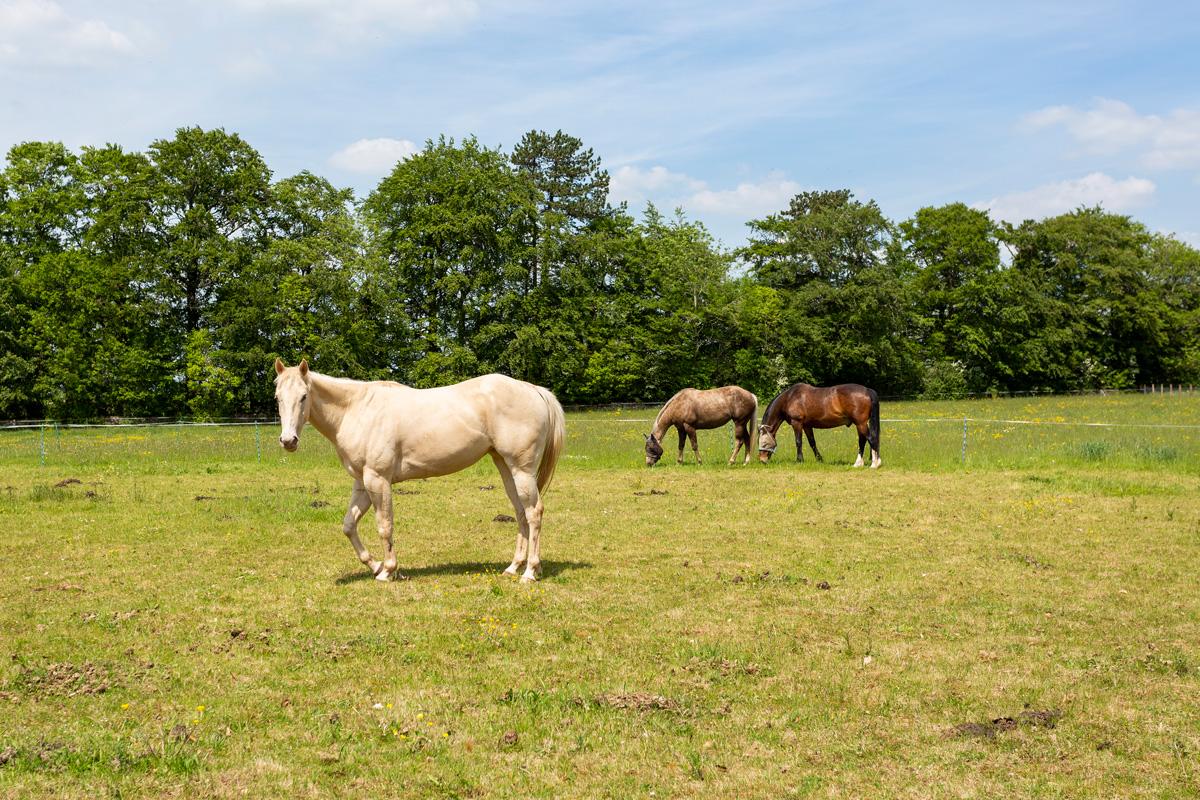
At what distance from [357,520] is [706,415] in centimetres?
1414

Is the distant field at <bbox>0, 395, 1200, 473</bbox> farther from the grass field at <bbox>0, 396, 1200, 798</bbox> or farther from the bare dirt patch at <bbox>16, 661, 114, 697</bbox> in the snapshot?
the bare dirt patch at <bbox>16, 661, 114, 697</bbox>

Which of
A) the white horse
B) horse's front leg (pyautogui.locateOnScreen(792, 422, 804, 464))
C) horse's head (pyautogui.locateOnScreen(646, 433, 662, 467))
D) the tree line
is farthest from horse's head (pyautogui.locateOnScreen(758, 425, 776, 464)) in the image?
the tree line

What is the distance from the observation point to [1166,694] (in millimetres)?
5922

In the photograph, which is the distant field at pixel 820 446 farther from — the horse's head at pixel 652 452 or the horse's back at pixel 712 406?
the horse's back at pixel 712 406

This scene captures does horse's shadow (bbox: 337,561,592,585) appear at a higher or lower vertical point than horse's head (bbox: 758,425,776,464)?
lower

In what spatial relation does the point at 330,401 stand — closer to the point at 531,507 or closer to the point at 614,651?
the point at 531,507

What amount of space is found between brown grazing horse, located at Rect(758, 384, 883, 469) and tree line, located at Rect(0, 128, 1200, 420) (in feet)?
83.4

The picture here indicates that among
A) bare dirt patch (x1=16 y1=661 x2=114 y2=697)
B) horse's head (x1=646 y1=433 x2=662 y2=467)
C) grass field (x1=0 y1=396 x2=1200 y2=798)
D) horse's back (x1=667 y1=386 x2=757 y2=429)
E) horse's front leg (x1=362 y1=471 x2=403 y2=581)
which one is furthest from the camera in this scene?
horse's back (x1=667 y1=386 x2=757 y2=429)

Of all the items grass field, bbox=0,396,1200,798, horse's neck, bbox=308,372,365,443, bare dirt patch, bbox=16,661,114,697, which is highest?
horse's neck, bbox=308,372,365,443

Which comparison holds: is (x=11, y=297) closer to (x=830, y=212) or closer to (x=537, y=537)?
(x=537, y=537)

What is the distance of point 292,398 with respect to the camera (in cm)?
909

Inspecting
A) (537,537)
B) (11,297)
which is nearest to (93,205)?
(11,297)

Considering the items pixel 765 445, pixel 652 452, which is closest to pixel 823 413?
pixel 765 445

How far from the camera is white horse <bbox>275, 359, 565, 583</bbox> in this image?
31.1 feet
